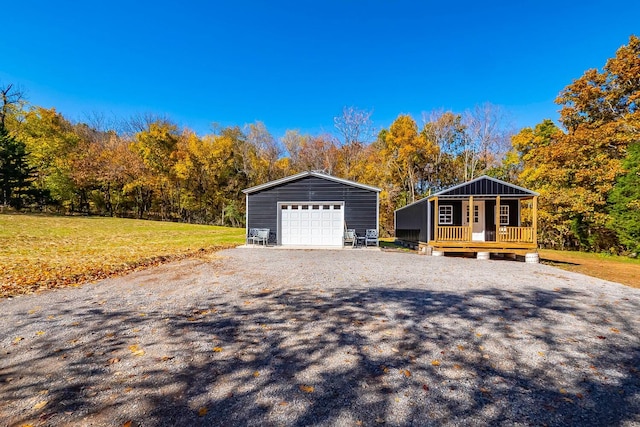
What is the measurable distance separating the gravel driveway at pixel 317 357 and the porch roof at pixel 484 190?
22.6 feet

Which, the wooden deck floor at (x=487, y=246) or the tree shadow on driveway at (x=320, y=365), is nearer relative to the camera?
the tree shadow on driveway at (x=320, y=365)

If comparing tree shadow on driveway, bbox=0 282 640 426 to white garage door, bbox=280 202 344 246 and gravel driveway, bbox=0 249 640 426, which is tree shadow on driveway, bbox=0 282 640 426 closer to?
gravel driveway, bbox=0 249 640 426

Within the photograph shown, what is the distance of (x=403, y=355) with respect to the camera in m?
3.12

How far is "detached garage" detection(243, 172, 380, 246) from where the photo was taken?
14109 mm

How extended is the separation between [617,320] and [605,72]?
18195 mm

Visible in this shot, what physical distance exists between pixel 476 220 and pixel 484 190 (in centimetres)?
292

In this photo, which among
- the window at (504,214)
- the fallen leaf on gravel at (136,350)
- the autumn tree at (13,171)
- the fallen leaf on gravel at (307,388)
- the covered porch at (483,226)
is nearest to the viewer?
the fallen leaf on gravel at (307,388)

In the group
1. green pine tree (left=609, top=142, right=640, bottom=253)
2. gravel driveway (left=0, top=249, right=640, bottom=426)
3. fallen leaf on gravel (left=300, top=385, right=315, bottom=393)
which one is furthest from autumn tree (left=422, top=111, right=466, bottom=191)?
fallen leaf on gravel (left=300, top=385, right=315, bottom=393)

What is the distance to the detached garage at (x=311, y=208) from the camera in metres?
14.1

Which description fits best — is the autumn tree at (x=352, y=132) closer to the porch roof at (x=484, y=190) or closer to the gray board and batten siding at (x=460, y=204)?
the gray board and batten siding at (x=460, y=204)

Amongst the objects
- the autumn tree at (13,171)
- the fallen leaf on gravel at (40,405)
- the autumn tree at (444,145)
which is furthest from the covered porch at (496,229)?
the autumn tree at (13,171)

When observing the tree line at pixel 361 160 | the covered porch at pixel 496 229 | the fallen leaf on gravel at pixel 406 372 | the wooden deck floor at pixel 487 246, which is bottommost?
the fallen leaf on gravel at pixel 406 372

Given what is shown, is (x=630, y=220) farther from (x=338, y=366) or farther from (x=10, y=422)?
(x=10, y=422)

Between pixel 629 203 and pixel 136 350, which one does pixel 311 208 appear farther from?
pixel 629 203
